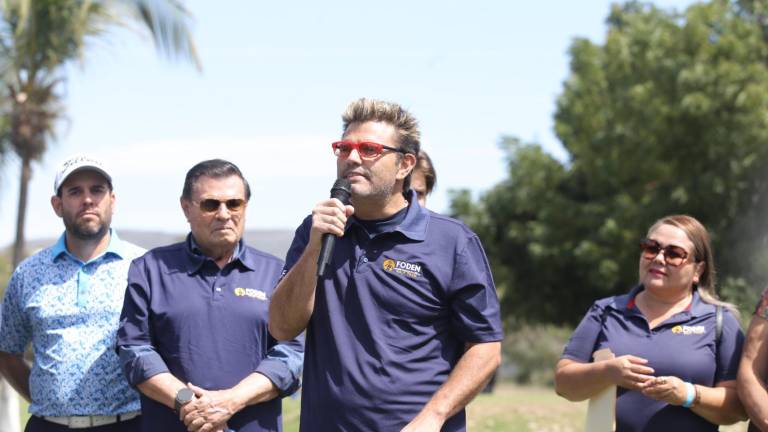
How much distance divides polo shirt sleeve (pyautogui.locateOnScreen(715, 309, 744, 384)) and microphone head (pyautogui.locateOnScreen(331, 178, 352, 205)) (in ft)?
Answer: 7.40

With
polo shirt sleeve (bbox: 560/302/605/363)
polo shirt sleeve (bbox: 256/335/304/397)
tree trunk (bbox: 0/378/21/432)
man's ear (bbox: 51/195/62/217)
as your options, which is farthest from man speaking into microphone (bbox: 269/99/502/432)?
tree trunk (bbox: 0/378/21/432)

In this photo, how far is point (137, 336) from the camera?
5602mm

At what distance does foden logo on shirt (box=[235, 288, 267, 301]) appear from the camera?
18.7ft

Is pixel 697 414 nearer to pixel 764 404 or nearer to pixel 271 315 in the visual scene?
pixel 764 404

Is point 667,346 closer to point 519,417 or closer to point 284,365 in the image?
point 284,365

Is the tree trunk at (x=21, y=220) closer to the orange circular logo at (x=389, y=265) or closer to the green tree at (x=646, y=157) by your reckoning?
the green tree at (x=646, y=157)

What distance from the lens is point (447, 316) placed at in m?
4.75

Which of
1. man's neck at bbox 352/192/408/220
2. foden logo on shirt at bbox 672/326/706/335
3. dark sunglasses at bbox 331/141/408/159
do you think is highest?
dark sunglasses at bbox 331/141/408/159

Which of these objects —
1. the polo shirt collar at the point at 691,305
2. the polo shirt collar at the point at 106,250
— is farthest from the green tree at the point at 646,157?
the polo shirt collar at the point at 106,250

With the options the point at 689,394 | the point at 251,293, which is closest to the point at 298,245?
the point at 251,293

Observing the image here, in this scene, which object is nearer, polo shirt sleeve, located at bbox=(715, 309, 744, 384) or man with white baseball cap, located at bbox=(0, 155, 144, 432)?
polo shirt sleeve, located at bbox=(715, 309, 744, 384)

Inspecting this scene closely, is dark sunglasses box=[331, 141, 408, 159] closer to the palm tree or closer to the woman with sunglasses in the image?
the woman with sunglasses

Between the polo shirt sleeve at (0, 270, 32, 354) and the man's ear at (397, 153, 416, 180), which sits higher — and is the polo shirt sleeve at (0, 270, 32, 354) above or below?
below

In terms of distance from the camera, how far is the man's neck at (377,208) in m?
4.69
